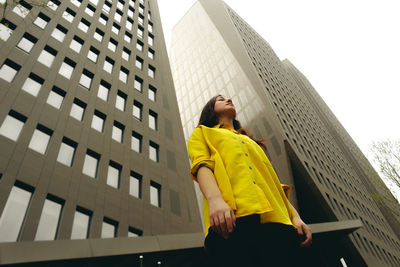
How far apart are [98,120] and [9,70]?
5.47 m

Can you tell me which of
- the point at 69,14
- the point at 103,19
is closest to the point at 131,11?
the point at 103,19

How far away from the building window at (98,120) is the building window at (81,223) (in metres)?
5.65

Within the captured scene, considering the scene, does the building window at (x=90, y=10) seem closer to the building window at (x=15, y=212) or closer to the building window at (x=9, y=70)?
the building window at (x=9, y=70)

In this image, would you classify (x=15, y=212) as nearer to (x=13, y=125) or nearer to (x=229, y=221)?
(x=13, y=125)

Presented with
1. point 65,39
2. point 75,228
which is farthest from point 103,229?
point 65,39

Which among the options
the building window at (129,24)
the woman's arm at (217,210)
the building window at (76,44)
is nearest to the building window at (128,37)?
the building window at (129,24)

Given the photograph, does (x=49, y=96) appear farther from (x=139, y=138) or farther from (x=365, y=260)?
(x=365, y=260)

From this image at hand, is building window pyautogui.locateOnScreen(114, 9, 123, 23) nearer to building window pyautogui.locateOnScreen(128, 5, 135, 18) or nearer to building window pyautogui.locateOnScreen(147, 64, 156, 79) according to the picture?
building window pyautogui.locateOnScreen(128, 5, 135, 18)

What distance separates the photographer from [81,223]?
11.8 meters

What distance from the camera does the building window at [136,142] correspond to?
17619 millimetres

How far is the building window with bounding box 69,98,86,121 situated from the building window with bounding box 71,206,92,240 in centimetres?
612

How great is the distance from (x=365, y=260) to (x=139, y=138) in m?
25.9

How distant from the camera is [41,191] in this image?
37.8ft

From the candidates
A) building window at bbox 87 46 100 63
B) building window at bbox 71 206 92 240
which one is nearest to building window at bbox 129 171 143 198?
building window at bbox 71 206 92 240
